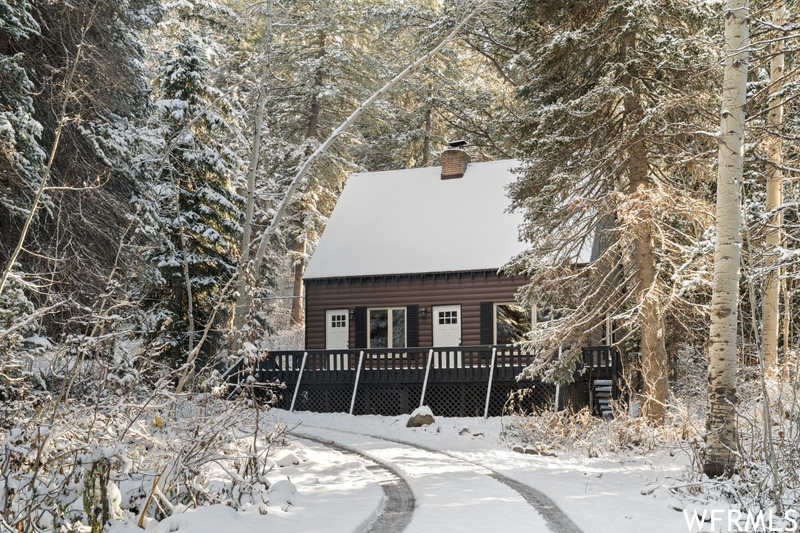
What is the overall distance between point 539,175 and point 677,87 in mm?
2995

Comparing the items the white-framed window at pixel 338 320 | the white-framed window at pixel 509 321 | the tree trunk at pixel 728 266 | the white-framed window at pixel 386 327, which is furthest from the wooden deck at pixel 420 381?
the tree trunk at pixel 728 266

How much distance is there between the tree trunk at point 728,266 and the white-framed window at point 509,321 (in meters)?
13.2

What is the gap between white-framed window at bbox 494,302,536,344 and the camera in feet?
73.7

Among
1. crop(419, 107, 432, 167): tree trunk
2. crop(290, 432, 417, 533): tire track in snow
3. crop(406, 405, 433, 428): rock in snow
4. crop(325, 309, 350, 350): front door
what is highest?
Result: crop(419, 107, 432, 167): tree trunk

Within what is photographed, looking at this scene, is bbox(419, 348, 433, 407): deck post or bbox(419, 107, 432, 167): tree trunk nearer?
bbox(419, 348, 433, 407): deck post

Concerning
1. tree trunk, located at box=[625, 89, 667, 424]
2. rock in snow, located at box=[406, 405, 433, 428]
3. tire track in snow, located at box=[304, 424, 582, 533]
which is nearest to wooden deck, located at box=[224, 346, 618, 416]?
rock in snow, located at box=[406, 405, 433, 428]

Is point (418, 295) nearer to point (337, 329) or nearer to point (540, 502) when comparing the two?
point (337, 329)

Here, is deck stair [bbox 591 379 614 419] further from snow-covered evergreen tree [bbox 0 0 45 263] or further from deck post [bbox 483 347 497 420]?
snow-covered evergreen tree [bbox 0 0 45 263]

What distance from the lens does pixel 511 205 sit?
16438 millimetres

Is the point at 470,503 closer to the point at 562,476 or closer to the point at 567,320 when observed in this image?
the point at 562,476

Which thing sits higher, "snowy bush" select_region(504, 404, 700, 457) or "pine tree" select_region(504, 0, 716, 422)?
"pine tree" select_region(504, 0, 716, 422)

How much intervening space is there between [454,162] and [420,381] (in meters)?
9.91

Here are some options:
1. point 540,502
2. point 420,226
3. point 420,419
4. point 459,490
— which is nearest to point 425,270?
point 420,226

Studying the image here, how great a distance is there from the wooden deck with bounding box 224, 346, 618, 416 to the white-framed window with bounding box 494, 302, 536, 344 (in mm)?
2184
